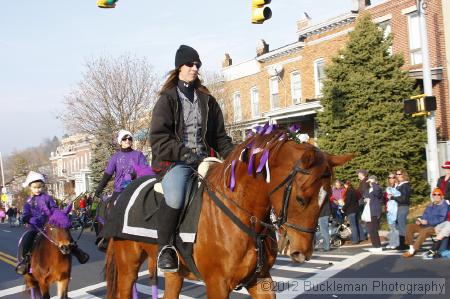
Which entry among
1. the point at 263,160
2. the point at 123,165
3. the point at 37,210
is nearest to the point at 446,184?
the point at 123,165

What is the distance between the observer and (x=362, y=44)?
70.4 ft

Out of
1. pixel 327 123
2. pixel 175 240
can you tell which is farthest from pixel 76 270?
pixel 327 123

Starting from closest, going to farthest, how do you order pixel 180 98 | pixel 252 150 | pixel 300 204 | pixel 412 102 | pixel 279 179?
Result: pixel 300 204 < pixel 279 179 < pixel 252 150 < pixel 180 98 < pixel 412 102

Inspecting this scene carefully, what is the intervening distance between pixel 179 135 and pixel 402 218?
9.72 metres

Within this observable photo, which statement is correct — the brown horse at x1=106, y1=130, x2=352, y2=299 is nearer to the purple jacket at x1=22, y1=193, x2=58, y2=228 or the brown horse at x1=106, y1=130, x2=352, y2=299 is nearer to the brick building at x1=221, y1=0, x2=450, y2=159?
the purple jacket at x1=22, y1=193, x2=58, y2=228

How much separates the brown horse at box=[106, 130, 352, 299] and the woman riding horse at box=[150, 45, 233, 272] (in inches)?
10.4

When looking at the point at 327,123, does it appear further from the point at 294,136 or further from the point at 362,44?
the point at 294,136

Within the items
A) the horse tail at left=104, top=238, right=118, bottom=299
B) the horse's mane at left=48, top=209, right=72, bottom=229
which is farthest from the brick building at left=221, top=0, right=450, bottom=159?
the horse tail at left=104, top=238, right=118, bottom=299

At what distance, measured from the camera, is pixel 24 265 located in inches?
320

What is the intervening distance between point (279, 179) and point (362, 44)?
61.6 feet

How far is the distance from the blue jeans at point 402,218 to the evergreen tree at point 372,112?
24.9 ft

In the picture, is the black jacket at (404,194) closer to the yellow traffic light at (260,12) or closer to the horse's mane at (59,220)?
the yellow traffic light at (260,12)

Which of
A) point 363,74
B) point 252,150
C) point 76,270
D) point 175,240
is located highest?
point 363,74

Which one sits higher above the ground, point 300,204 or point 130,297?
point 300,204
